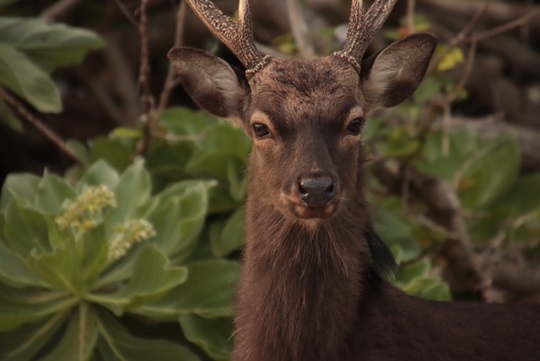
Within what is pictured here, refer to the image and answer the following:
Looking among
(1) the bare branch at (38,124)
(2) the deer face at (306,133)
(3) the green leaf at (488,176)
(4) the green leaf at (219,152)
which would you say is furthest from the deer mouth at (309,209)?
(3) the green leaf at (488,176)

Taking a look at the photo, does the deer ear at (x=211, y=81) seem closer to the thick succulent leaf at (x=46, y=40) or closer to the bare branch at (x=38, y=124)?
the bare branch at (x=38, y=124)

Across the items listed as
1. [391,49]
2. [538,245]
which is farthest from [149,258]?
[538,245]

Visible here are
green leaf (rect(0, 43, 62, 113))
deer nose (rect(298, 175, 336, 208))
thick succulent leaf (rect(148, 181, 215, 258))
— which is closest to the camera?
deer nose (rect(298, 175, 336, 208))

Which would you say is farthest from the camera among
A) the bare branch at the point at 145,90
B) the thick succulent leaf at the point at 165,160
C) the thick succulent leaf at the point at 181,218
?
the thick succulent leaf at the point at 165,160

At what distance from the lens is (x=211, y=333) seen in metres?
6.03

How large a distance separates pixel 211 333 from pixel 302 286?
42.0 inches

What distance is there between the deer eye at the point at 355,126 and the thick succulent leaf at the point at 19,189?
73.8 inches

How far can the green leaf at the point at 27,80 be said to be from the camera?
6684 mm

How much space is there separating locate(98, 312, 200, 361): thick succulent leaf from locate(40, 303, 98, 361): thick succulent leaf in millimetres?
77

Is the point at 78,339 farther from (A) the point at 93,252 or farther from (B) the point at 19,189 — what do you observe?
(B) the point at 19,189

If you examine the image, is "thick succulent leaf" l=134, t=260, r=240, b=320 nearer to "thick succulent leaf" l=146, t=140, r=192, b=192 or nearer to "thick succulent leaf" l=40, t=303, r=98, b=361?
"thick succulent leaf" l=40, t=303, r=98, b=361

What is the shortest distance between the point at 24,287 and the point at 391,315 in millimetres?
1827

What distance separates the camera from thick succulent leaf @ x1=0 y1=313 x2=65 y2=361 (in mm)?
5781

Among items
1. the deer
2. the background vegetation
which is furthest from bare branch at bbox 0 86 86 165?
the deer
